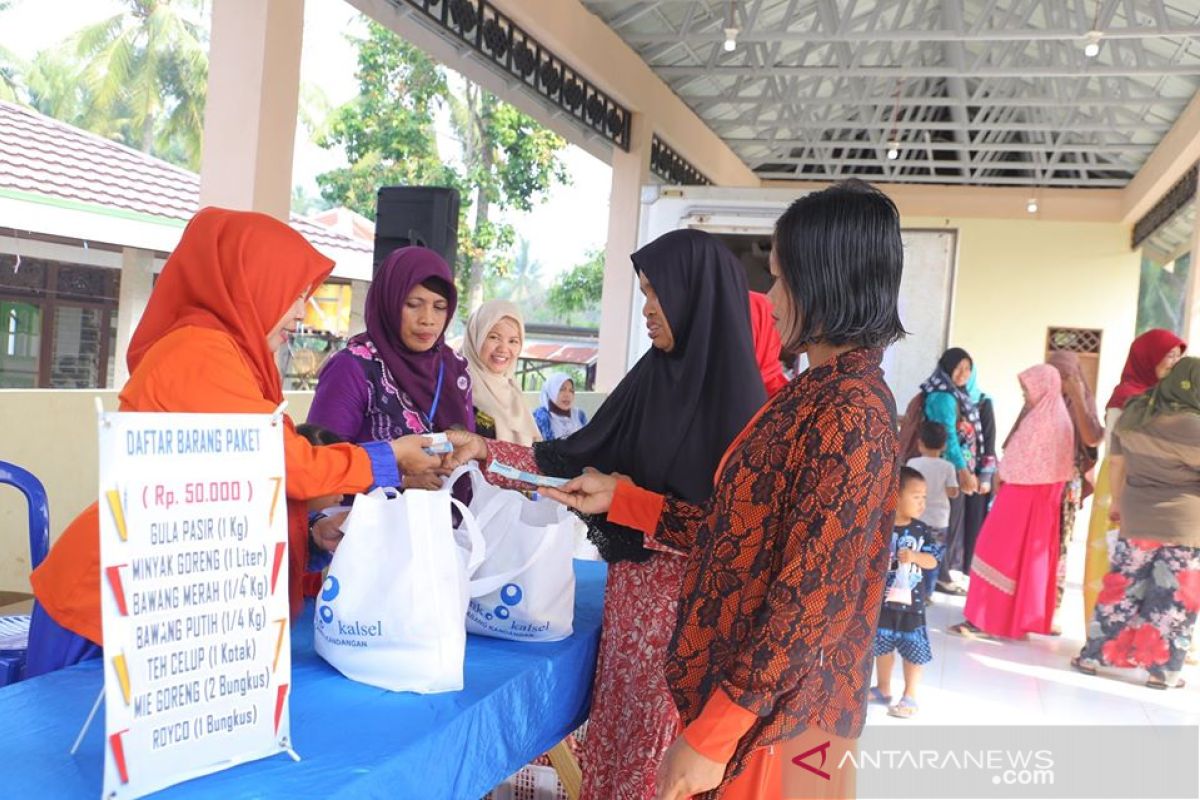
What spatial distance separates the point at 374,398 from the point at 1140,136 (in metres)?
12.1

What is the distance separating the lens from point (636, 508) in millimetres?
1911

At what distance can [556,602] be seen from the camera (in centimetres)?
191

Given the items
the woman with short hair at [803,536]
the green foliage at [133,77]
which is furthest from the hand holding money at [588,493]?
the green foliage at [133,77]

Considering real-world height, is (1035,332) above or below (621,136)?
below

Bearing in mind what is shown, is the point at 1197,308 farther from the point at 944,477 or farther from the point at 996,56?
the point at 996,56

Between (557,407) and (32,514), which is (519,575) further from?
(557,407)

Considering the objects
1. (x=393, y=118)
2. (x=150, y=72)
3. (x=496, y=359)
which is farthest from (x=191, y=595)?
(x=150, y=72)

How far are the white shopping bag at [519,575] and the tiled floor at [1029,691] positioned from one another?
2408mm

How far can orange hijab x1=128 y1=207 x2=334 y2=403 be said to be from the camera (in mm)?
1691

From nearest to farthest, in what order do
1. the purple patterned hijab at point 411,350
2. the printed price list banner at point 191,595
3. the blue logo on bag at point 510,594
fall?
the printed price list banner at point 191,595
the blue logo on bag at point 510,594
the purple patterned hijab at point 411,350

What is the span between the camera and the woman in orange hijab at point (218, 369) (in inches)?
60.7

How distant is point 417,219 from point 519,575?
11.8 feet

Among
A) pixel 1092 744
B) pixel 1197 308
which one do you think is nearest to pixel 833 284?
pixel 1092 744

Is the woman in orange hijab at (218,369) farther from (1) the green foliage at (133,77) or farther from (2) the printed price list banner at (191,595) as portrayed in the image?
(1) the green foliage at (133,77)
